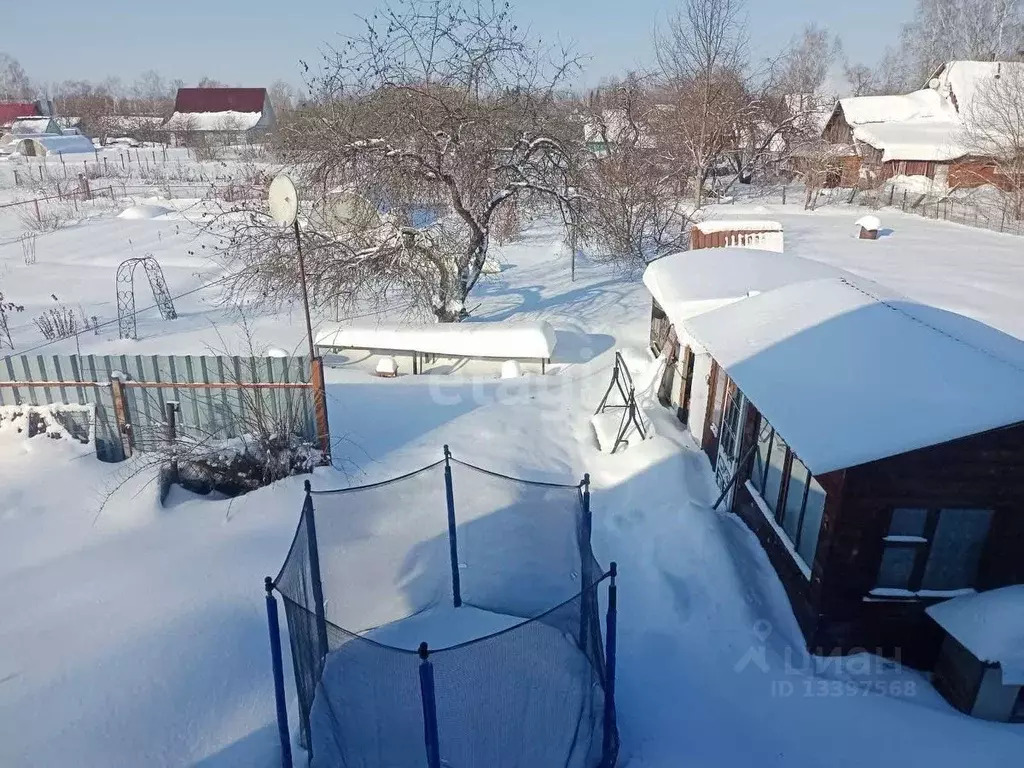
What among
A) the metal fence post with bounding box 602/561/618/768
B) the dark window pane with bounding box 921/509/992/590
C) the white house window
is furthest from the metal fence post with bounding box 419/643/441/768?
the dark window pane with bounding box 921/509/992/590

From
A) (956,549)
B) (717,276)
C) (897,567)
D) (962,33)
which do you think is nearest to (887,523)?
(897,567)

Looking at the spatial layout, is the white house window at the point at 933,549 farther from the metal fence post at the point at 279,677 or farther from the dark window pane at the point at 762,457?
the metal fence post at the point at 279,677

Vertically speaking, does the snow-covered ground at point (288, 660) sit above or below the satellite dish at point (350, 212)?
below

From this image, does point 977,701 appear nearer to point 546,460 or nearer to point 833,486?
point 833,486

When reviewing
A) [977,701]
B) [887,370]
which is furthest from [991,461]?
[977,701]

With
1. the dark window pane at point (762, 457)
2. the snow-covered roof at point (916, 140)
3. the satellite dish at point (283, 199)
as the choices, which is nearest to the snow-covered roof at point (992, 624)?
the dark window pane at point (762, 457)

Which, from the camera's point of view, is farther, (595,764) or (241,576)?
(241,576)
